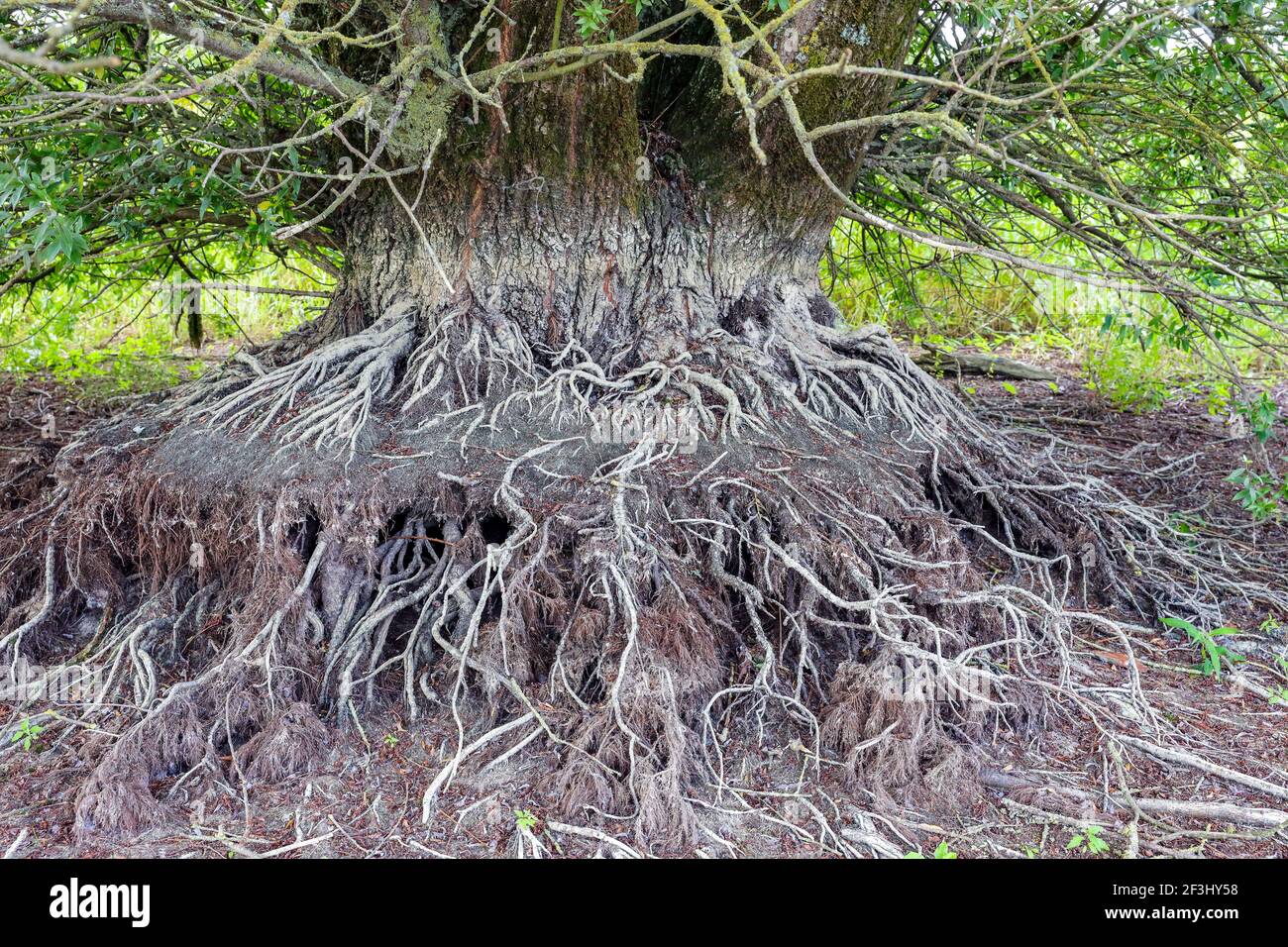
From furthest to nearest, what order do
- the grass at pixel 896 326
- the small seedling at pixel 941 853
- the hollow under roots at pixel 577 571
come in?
the grass at pixel 896 326, the hollow under roots at pixel 577 571, the small seedling at pixel 941 853

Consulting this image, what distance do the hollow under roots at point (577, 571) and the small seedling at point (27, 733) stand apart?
0.07m

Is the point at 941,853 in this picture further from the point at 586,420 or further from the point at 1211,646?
the point at 586,420

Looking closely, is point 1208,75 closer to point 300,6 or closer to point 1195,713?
point 1195,713

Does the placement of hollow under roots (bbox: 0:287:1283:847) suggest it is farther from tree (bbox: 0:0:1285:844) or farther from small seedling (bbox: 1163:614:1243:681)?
small seedling (bbox: 1163:614:1243:681)

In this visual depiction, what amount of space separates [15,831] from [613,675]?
5.84ft

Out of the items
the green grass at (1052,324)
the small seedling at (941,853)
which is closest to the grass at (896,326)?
the green grass at (1052,324)

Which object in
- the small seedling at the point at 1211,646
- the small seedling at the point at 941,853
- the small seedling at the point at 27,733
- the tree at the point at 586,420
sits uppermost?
the tree at the point at 586,420

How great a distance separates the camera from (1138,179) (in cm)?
531

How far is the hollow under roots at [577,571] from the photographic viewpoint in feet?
→ 10.3

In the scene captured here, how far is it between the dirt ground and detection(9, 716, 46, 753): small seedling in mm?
30

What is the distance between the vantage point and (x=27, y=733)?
3307mm

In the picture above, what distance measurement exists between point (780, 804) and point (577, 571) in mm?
1006

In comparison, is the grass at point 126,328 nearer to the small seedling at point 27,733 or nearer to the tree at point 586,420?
the tree at point 586,420

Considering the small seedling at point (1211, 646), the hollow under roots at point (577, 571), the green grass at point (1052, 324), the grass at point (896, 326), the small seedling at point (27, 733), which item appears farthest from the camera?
the grass at point (896, 326)
